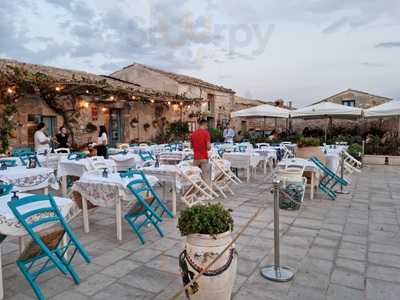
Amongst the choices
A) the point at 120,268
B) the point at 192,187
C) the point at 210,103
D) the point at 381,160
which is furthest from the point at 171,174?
the point at 210,103

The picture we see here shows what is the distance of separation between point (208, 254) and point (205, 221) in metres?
0.23

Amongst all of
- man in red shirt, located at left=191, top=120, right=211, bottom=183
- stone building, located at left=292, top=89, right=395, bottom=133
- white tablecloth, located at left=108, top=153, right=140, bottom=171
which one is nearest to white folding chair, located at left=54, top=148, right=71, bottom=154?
white tablecloth, located at left=108, top=153, right=140, bottom=171

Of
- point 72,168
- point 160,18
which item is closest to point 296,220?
point 72,168

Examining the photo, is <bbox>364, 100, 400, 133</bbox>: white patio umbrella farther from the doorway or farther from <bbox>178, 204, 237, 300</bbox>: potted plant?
<bbox>178, 204, 237, 300</bbox>: potted plant

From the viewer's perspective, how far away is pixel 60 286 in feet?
8.93

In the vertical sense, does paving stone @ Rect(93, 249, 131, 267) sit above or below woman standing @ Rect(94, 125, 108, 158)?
below

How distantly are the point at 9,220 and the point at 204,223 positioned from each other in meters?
1.54

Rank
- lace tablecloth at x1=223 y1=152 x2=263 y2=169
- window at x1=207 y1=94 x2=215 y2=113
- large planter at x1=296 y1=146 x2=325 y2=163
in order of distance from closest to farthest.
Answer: large planter at x1=296 y1=146 x2=325 y2=163
lace tablecloth at x1=223 y1=152 x2=263 y2=169
window at x1=207 y1=94 x2=215 y2=113

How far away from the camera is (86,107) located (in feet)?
39.1

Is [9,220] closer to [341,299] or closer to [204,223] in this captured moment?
[204,223]

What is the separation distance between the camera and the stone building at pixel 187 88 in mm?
18000

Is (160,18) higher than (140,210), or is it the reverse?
(160,18)

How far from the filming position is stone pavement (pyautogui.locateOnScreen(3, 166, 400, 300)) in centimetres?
263

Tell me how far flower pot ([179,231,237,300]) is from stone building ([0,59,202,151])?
28.6 ft
